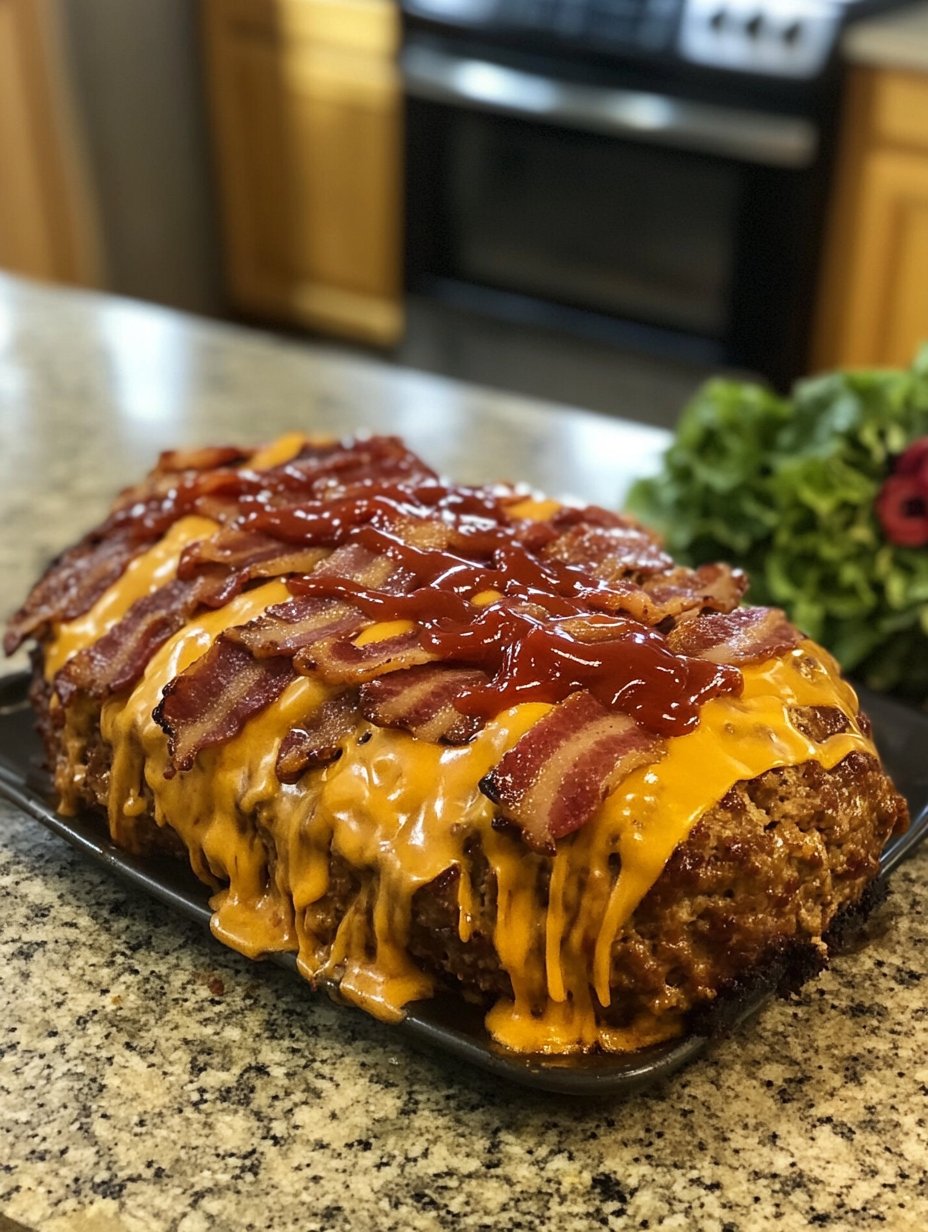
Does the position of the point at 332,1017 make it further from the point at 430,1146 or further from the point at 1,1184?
the point at 1,1184

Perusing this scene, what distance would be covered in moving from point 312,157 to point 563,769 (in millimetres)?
3599

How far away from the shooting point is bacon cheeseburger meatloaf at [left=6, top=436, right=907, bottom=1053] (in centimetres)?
99

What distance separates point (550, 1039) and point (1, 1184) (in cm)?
41

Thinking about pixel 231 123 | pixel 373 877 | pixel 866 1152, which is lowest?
pixel 231 123

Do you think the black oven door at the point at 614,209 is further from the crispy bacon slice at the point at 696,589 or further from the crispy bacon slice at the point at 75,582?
the crispy bacon slice at the point at 75,582

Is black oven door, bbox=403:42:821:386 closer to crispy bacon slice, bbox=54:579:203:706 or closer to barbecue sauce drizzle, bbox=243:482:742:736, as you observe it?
barbecue sauce drizzle, bbox=243:482:742:736

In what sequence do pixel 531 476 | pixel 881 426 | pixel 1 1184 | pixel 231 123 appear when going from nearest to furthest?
pixel 1 1184 < pixel 881 426 < pixel 531 476 < pixel 231 123

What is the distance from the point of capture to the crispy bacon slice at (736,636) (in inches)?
A: 43.6

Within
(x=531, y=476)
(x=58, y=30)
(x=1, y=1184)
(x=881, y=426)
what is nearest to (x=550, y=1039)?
(x=1, y=1184)

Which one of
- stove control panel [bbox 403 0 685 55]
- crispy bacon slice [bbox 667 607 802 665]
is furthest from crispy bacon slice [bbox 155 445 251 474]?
stove control panel [bbox 403 0 685 55]

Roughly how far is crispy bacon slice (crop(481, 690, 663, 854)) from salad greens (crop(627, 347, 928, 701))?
0.72 m

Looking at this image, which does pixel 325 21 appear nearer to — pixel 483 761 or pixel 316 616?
pixel 316 616

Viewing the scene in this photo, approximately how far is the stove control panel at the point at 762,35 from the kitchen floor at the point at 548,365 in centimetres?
75

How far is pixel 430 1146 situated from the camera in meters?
1.01
